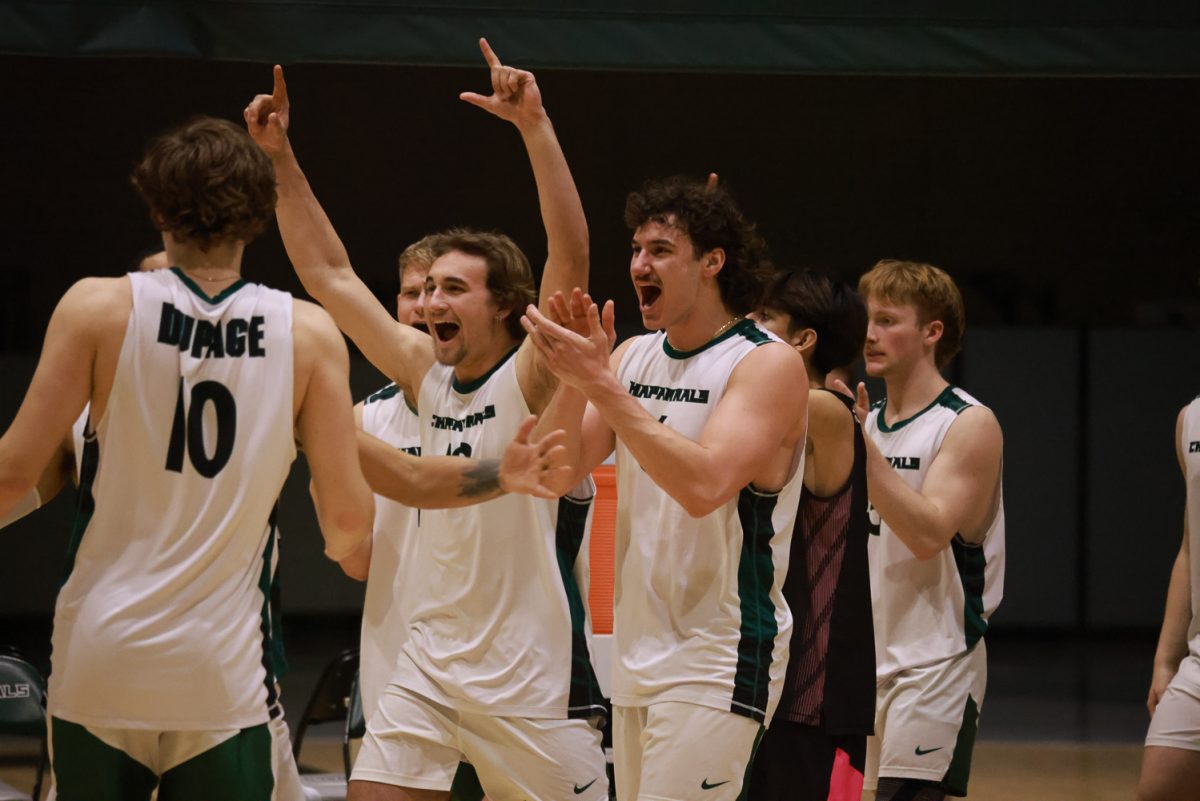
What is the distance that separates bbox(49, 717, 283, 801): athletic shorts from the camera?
2.81m

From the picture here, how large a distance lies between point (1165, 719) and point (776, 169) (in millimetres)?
8592

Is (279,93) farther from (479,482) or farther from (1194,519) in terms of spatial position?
(1194,519)

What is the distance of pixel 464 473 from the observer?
336 cm

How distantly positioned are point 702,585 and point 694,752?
0.38m

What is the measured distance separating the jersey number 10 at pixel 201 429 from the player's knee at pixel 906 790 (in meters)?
2.74

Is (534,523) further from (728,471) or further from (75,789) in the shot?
(75,789)

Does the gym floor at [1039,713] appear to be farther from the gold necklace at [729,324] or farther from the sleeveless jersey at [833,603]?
the gold necklace at [729,324]

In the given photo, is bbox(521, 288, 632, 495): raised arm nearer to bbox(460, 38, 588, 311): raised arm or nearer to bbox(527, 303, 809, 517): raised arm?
bbox(527, 303, 809, 517): raised arm

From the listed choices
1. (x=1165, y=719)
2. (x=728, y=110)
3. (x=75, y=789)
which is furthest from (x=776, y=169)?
(x=75, y=789)

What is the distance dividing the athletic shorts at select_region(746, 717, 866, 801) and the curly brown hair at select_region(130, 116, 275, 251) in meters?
1.91

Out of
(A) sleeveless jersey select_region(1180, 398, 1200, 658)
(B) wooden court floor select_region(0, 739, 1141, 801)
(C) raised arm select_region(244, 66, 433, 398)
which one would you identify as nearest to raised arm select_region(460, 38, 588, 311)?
(C) raised arm select_region(244, 66, 433, 398)

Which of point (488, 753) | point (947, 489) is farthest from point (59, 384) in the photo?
point (947, 489)

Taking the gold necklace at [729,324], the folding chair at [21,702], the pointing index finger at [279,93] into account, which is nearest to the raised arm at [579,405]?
the gold necklace at [729,324]

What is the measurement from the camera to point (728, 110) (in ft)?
42.6
